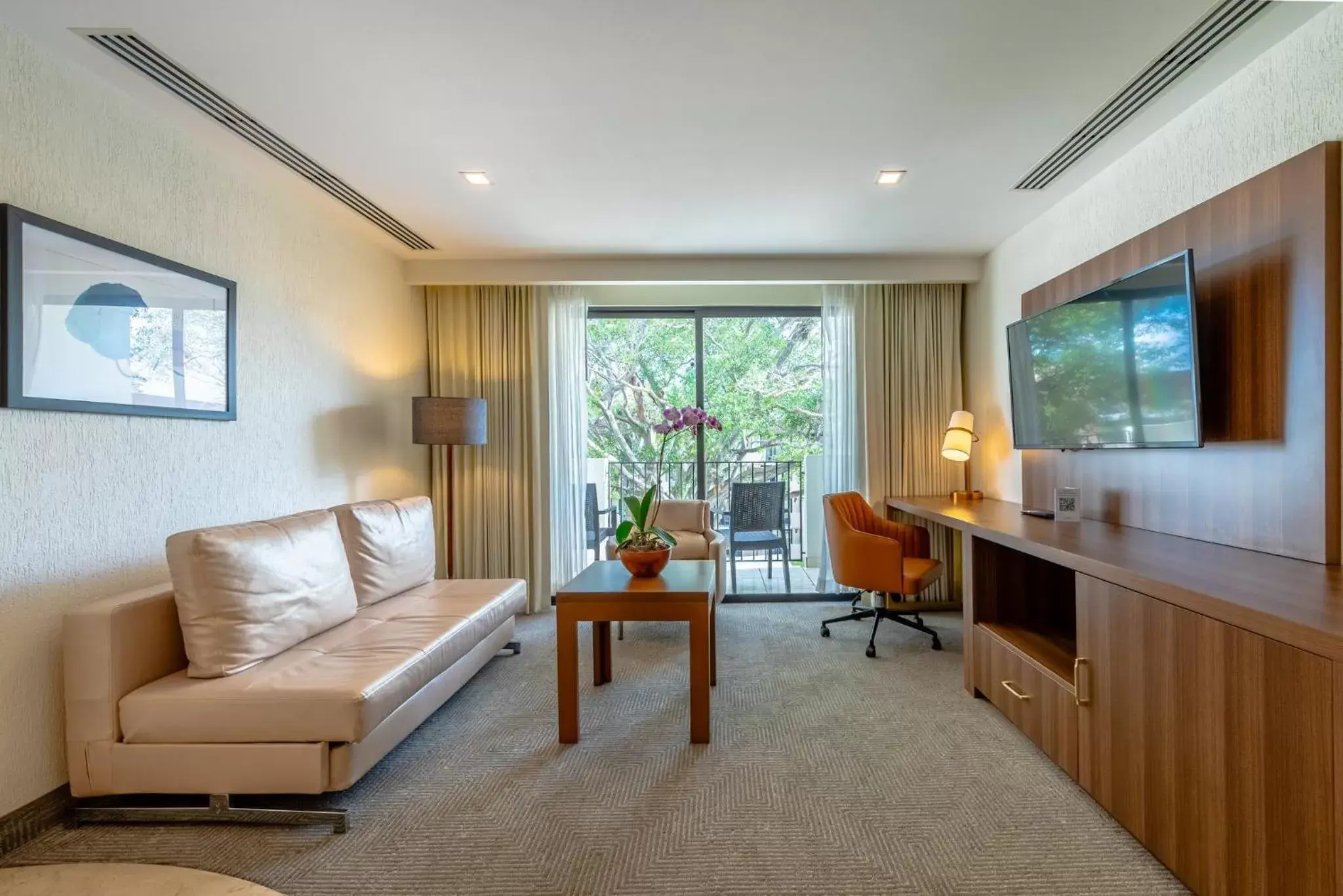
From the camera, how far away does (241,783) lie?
1.72m

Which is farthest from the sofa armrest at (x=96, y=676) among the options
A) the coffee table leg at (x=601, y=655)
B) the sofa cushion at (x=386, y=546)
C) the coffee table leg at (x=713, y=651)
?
the coffee table leg at (x=713, y=651)

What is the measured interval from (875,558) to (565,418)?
7.55ft

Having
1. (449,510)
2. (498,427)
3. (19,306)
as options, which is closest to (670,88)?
(19,306)

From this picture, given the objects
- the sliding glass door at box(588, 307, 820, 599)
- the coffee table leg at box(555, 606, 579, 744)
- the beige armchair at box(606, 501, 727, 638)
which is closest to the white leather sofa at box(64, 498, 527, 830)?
the coffee table leg at box(555, 606, 579, 744)

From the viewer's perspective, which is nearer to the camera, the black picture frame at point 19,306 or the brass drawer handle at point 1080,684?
the black picture frame at point 19,306

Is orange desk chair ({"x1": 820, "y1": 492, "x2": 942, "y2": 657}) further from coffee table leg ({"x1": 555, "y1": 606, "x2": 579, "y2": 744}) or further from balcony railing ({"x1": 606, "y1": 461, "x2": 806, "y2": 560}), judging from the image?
coffee table leg ({"x1": 555, "y1": 606, "x2": 579, "y2": 744})

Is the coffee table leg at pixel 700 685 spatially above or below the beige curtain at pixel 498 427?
below

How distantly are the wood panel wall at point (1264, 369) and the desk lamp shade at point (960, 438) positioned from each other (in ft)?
4.47

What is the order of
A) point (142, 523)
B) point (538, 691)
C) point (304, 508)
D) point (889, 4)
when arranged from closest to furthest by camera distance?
point (889, 4)
point (142, 523)
point (538, 691)
point (304, 508)

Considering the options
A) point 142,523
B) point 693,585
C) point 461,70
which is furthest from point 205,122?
point 693,585

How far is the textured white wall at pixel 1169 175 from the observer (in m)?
1.68

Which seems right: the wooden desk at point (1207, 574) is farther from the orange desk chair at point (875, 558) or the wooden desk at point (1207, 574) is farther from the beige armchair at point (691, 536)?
the beige armchair at point (691, 536)

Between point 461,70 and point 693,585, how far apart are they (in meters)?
2.08

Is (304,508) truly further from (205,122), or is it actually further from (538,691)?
(205,122)
